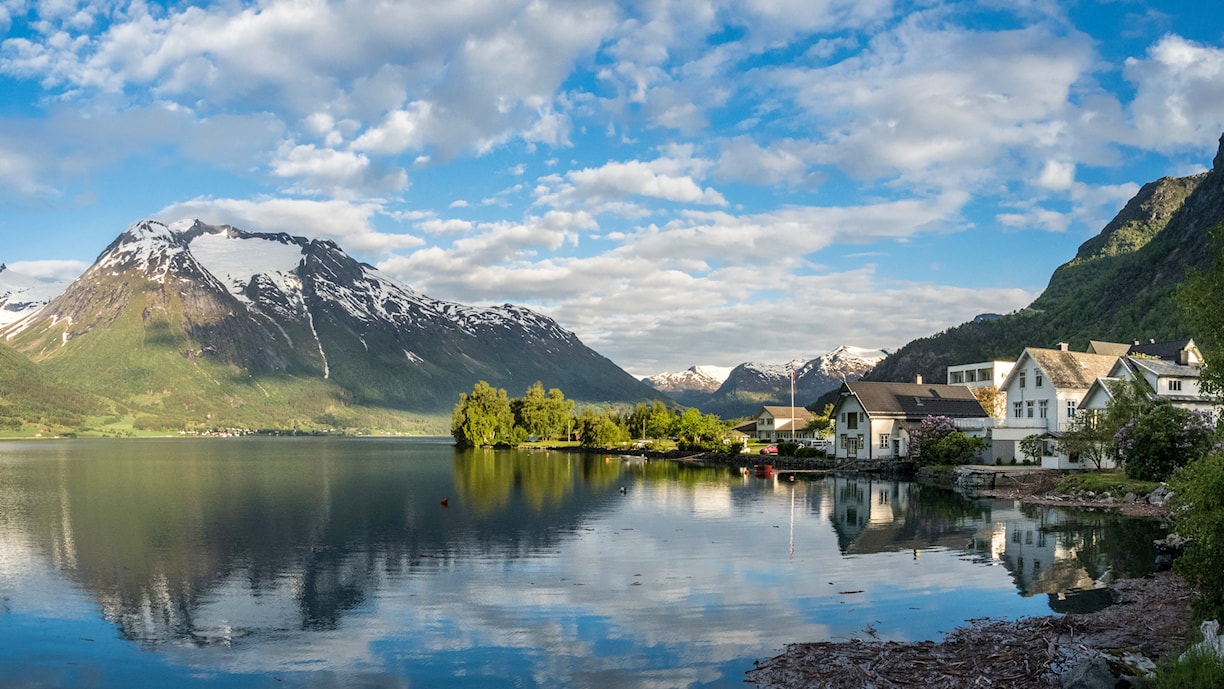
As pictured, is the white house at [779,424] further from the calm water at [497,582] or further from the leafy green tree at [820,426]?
the calm water at [497,582]

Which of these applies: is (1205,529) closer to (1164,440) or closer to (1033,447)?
(1164,440)

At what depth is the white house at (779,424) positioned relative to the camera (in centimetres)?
15850

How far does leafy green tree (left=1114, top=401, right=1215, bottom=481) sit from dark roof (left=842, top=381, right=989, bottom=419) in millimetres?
37061

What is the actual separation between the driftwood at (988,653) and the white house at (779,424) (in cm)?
13242

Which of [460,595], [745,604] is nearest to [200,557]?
[460,595]

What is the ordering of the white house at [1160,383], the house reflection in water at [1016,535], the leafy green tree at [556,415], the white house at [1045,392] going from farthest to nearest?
the leafy green tree at [556,415] < the white house at [1045,392] < the white house at [1160,383] < the house reflection in water at [1016,535]

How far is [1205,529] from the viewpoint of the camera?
60.6 ft

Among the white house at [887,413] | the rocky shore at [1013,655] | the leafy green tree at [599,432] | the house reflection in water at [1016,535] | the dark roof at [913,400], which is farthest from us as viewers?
the leafy green tree at [599,432]

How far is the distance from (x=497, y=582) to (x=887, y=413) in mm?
73643

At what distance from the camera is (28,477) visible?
85000 millimetres

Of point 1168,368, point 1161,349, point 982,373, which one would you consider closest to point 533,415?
point 982,373

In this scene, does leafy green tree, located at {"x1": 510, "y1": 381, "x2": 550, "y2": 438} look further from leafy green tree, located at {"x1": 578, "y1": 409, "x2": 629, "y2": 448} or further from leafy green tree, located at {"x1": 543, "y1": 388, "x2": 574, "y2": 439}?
leafy green tree, located at {"x1": 578, "y1": 409, "x2": 629, "y2": 448}

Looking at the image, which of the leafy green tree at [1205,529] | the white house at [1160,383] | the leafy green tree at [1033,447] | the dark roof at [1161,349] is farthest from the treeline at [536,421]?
the leafy green tree at [1205,529]

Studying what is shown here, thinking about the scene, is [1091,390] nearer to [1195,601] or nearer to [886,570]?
[886,570]
